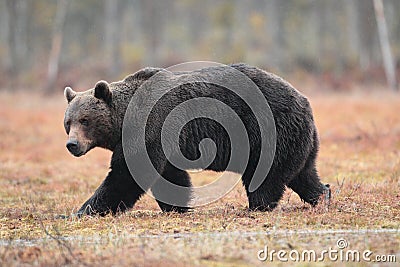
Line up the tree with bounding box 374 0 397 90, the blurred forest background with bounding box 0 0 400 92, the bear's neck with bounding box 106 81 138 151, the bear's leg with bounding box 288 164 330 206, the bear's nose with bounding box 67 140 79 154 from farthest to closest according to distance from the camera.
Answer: the blurred forest background with bounding box 0 0 400 92 < the tree with bounding box 374 0 397 90 < the bear's leg with bounding box 288 164 330 206 < the bear's neck with bounding box 106 81 138 151 < the bear's nose with bounding box 67 140 79 154

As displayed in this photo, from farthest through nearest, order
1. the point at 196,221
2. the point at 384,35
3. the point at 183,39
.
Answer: the point at 183,39
the point at 384,35
the point at 196,221

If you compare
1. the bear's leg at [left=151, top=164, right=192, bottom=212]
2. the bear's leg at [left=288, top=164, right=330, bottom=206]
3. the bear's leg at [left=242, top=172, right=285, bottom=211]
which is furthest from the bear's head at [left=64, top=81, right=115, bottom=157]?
the bear's leg at [left=288, top=164, right=330, bottom=206]

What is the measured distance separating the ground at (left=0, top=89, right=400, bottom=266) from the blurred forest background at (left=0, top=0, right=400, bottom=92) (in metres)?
18.9

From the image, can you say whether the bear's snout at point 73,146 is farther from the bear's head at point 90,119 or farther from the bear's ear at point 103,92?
the bear's ear at point 103,92

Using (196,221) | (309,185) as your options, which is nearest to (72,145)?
(196,221)

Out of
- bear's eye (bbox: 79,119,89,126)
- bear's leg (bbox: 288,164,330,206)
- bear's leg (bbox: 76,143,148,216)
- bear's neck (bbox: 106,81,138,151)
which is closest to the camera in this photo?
bear's leg (bbox: 76,143,148,216)

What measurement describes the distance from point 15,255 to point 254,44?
4647 centimetres

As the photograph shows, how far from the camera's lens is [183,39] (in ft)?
187

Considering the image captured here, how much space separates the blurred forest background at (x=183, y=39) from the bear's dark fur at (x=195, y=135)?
932 inches

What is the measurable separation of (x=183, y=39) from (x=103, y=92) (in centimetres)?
4918

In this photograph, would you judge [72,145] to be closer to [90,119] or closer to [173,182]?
[90,119]

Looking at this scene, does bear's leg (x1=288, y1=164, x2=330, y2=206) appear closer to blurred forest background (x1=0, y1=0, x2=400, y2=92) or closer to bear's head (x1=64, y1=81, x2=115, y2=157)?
bear's head (x1=64, y1=81, x2=115, y2=157)

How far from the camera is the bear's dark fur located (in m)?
8.18

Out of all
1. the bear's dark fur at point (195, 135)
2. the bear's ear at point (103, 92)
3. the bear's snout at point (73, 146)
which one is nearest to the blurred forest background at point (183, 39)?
the bear's dark fur at point (195, 135)
